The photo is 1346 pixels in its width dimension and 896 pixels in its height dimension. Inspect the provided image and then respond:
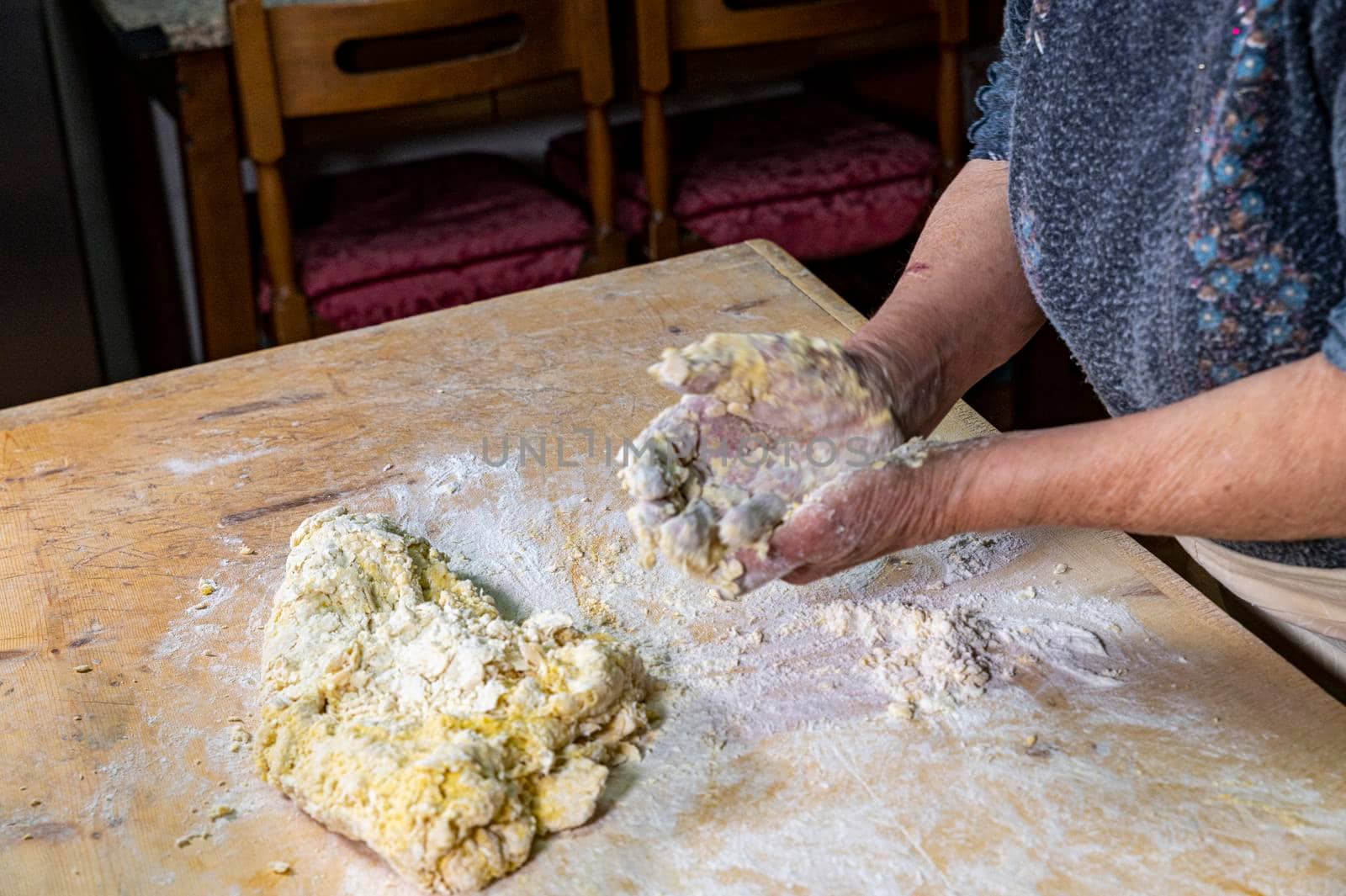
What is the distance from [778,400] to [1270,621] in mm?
524

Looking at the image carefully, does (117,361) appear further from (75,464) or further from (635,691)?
(635,691)

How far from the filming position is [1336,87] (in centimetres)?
83

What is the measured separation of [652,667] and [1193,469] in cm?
45

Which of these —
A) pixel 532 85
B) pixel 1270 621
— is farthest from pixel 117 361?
pixel 1270 621

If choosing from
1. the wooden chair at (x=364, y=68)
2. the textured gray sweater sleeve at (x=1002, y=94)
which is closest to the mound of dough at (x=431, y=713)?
the textured gray sweater sleeve at (x=1002, y=94)

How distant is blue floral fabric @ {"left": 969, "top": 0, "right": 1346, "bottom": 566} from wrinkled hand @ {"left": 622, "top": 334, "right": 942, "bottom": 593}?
199 millimetres

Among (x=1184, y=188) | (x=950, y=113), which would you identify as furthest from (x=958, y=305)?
(x=950, y=113)

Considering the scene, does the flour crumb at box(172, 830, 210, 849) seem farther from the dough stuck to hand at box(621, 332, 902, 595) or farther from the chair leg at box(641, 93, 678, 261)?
the chair leg at box(641, 93, 678, 261)

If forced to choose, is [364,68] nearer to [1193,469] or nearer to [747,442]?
[747,442]

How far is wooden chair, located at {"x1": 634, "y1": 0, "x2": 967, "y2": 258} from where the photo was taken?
7.88 feet

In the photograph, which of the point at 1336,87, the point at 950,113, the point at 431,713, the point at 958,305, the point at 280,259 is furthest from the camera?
the point at 950,113

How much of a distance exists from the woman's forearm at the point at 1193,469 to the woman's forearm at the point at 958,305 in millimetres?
225

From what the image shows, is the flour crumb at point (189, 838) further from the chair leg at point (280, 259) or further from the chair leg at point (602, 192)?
the chair leg at point (602, 192)

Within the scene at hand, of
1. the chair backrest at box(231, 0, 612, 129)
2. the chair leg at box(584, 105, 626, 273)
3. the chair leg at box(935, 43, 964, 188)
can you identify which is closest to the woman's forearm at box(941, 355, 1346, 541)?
the chair backrest at box(231, 0, 612, 129)
